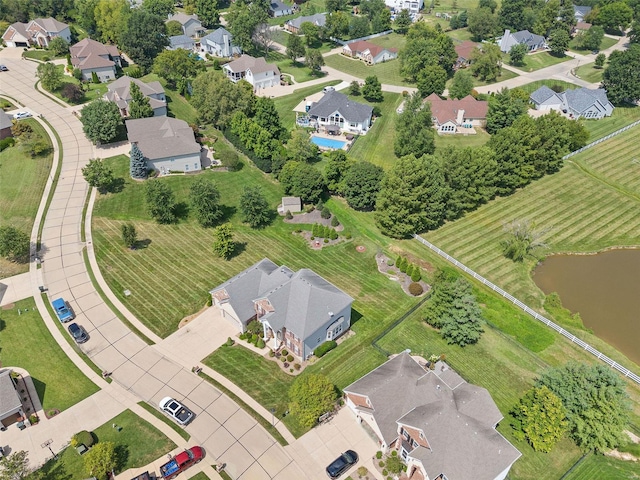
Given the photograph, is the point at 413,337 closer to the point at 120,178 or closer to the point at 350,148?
the point at 350,148

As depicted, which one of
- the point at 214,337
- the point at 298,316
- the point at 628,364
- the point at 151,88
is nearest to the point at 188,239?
the point at 214,337

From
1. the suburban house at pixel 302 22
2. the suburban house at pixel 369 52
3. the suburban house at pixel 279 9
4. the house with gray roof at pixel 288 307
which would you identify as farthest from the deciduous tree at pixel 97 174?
the suburban house at pixel 279 9

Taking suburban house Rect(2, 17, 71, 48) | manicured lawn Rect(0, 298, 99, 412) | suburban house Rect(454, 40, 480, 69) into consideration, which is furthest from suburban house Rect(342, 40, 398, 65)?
manicured lawn Rect(0, 298, 99, 412)

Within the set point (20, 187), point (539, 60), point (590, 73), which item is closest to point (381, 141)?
point (20, 187)

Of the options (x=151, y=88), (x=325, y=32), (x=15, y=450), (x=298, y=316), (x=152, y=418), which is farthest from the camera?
(x=325, y=32)

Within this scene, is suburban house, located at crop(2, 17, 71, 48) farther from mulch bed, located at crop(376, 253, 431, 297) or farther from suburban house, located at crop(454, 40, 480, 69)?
mulch bed, located at crop(376, 253, 431, 297)

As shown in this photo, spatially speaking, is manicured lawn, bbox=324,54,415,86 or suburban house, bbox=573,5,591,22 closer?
manicured lawn, bbox=324,54,415,86

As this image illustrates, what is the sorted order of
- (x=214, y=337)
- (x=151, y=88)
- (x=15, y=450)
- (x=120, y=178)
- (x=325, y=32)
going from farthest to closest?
(x=325, y=32), (x=151, y=88), (x=120, y=178), (x=214, y=337), (x=15, y=450)
